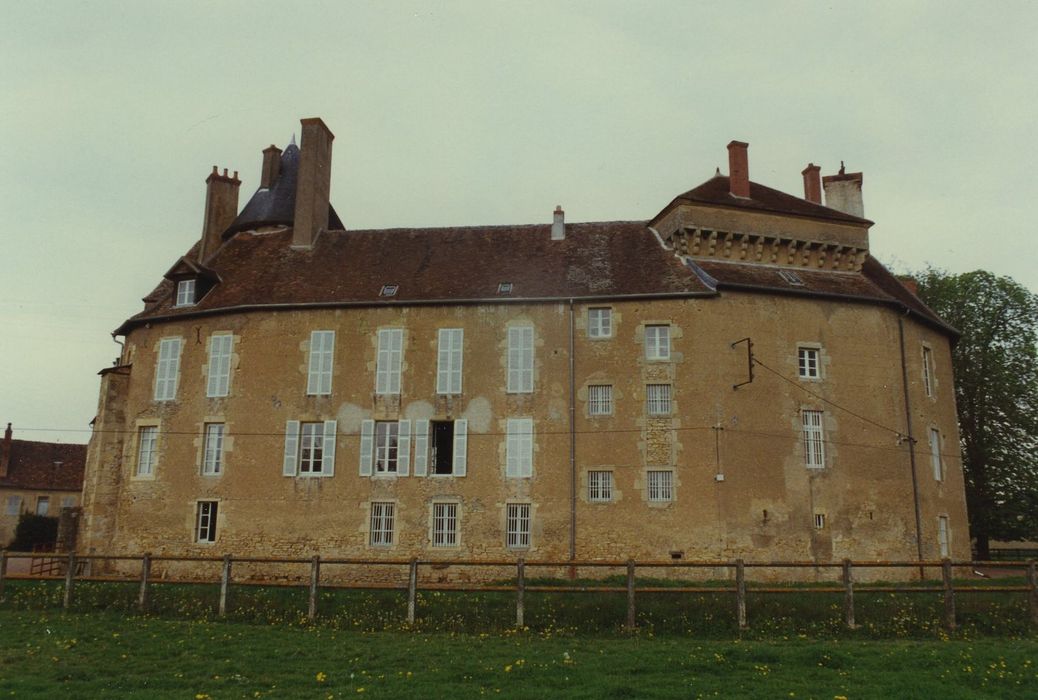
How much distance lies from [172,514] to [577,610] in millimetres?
14266

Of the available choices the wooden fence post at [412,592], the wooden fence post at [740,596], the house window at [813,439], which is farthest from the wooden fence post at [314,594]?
the house window at [813,439]

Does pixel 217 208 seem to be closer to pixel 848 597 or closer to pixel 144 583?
pixel 144 583

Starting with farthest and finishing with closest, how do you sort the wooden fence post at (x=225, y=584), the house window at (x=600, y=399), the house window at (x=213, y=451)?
the house window at (x=213, y=451), the house window at (x=600, y=399), the wooden fence post at (x=225, y=584)

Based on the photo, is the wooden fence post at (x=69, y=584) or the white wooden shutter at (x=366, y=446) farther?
the white wooden shutter at (x=366, y=446)

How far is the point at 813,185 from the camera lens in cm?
2950

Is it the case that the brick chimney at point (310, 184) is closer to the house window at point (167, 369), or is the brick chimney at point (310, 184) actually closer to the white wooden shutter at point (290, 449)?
the house window at point (167, 369)

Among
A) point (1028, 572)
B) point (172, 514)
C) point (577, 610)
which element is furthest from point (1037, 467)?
point (172, 514)

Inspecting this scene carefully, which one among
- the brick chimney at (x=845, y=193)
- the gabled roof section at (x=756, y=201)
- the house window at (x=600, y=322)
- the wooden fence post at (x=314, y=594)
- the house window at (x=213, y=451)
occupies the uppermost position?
the brick chimney at (x=845, y=193)

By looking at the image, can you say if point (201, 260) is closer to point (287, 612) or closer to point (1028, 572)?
point (287, 612)

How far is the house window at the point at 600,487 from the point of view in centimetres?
2202

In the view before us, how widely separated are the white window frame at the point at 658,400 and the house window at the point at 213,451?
40.1 feet

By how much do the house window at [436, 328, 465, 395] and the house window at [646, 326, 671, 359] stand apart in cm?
524

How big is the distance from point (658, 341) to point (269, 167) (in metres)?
16.2

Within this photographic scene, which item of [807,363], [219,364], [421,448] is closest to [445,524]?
[421,448]
